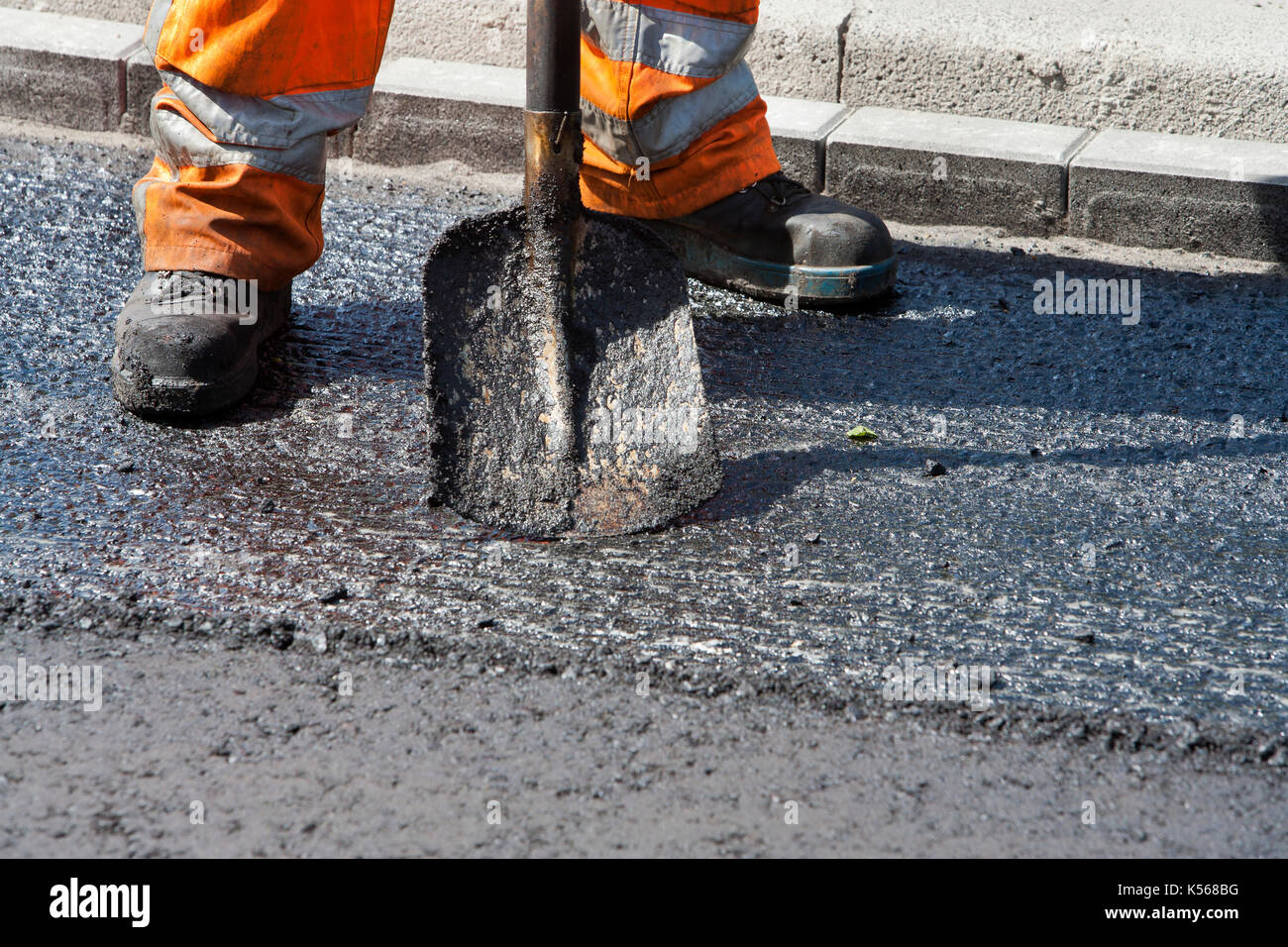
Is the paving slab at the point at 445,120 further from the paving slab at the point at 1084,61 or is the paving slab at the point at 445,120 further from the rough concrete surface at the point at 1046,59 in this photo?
the paving slab at the point at 1084,61

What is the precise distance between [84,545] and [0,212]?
73.7 inches

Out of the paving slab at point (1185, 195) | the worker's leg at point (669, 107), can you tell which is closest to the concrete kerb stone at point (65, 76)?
the worker's leg at point (669, 107)

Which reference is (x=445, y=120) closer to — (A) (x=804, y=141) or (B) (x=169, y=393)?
(A) (x=804, y=141)

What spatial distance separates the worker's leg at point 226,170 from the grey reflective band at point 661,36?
49 cm

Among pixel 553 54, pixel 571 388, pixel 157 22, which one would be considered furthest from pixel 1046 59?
pixel 157 22

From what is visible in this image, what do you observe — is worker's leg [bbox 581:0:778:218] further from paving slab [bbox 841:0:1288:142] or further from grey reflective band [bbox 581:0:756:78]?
paving slab [bbox 841:0:1288:142]

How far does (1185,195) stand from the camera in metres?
3.37

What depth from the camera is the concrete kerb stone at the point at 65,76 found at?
13.7ft

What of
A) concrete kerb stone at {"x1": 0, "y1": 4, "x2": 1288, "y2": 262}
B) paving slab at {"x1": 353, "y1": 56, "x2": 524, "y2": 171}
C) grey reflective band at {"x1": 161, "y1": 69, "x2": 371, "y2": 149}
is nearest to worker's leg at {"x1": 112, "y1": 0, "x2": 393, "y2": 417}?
grey reflective band at {"x1": 161, "y1": 69, "x2": 371, "y2": 149}

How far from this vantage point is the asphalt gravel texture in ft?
5.37

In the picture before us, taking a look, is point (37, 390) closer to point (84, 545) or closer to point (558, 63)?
point (84, 545)

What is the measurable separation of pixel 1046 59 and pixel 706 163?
4.11 feet

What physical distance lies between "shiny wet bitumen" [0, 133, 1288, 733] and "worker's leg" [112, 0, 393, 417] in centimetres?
13
